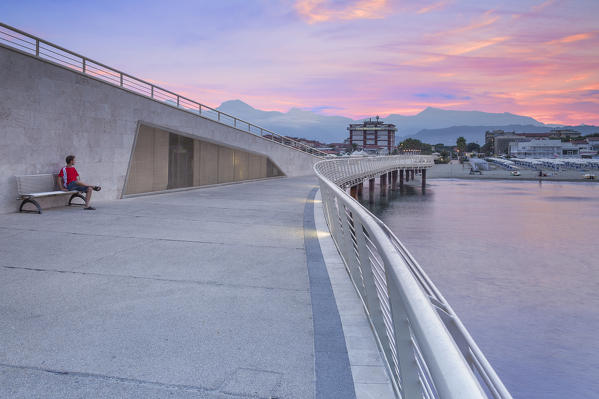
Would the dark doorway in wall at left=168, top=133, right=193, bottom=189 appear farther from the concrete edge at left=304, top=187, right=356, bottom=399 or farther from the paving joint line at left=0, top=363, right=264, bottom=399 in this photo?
the paving joint line at left=0, top=363, right=264, bottom=399

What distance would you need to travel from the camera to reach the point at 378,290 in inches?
140

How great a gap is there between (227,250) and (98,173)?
7846mm

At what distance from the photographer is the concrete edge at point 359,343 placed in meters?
2.92

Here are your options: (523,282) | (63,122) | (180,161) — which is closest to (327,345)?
(63,122)

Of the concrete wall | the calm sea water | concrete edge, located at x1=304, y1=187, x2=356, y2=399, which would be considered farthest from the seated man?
the calm sea water

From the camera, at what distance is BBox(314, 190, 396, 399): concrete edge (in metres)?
2.92

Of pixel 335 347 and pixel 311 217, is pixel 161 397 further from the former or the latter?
pixel 311 217

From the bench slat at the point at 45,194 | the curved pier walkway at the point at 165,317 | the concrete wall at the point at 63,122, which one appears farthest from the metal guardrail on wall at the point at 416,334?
the concrete wall at the point at 63,122

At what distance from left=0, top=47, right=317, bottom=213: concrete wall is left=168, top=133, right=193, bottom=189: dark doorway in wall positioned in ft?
3.74

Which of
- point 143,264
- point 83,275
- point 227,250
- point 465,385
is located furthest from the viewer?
point 227,250

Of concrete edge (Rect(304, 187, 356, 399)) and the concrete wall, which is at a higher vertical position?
the concrete wall

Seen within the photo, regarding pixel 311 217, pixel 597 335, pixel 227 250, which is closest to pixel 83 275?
pixel 227 250

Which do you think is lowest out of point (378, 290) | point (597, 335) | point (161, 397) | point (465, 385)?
point (597, 335)

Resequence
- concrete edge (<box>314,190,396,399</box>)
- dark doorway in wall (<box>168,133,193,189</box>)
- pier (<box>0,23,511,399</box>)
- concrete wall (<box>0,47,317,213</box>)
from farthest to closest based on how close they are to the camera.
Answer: dark doorway in wall (<box>168,133,193,189</box>), concrete wall (<box>0,47,317,213</box>), concrete edge (<box>314,190,396,399</box>), pier (<box>0,23,511,399</box>)
